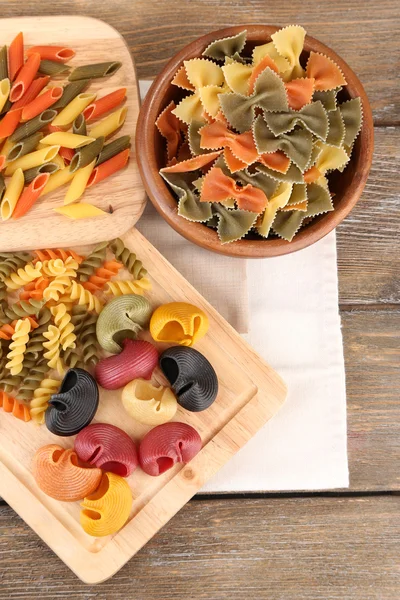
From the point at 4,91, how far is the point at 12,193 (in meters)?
0.15

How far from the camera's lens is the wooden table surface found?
3.24ft

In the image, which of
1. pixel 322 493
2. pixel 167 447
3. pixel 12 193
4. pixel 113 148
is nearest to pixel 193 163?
pixel 113 148

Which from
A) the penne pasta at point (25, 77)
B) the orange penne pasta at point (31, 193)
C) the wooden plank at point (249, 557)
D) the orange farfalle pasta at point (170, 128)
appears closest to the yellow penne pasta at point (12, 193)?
the orange penne pasta at point (31, 193)

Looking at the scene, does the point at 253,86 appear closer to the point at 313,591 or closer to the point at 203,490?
the point at 203,490

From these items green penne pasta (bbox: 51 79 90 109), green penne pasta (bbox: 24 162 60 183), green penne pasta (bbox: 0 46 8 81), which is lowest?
green penne pasta (bbox: 24 162 60 183)

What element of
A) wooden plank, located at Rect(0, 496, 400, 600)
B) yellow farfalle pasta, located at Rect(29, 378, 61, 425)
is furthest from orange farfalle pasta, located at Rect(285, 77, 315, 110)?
wooden plank, located at Rect(0, 496, 400, 600)

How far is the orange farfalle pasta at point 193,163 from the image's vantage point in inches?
30.8

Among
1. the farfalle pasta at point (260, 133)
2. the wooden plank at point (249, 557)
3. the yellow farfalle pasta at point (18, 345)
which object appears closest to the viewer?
the farfalle pasta at point (260, 133)

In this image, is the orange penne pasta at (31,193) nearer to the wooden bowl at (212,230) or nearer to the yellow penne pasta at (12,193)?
the yellow penne pasta at (12,193)

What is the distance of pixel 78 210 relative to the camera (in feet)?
2.88

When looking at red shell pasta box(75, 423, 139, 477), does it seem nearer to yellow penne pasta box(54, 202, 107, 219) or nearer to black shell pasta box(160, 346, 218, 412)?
black shell pasta box(160, 346, 218, 412)

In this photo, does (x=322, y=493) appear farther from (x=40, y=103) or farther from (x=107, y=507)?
(x=40, y=103)

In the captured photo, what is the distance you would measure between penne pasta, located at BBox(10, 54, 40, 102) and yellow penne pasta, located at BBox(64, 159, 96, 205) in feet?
0.46

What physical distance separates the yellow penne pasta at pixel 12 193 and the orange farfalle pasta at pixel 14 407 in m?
0.26
